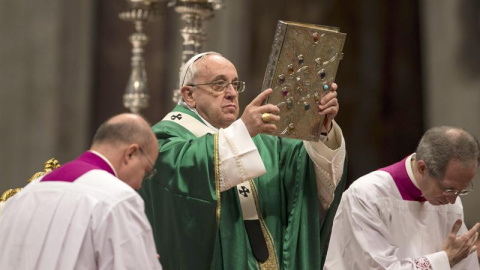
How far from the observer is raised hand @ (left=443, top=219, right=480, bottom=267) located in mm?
5855

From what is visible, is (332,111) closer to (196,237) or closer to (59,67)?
(196,237)

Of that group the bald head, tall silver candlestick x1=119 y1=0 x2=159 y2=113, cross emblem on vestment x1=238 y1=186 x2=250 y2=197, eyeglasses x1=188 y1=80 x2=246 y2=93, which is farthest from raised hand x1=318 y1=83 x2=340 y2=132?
tall silver candlestick x1=119 y1=0 x2=159 y2=113

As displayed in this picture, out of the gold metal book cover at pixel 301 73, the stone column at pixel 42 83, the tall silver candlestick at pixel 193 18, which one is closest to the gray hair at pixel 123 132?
the gold metal book cover at pixel 301 73

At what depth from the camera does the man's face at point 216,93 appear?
6.54 meters

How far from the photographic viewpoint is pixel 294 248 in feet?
21.1

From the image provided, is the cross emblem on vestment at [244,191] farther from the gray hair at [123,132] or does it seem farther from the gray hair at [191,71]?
the gray hair at [123,132]

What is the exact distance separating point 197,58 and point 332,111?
0.95m

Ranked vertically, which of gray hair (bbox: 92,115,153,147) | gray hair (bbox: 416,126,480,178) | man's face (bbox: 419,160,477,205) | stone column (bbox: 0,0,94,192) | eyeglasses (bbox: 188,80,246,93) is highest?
gray hair (bbox: 92,115,153,147)

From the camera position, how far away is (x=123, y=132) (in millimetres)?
4992

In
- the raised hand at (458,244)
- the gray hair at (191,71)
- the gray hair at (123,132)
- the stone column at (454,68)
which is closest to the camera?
the gray hair at (123,132)

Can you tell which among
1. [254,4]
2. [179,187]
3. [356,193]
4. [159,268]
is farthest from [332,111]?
[254,4]

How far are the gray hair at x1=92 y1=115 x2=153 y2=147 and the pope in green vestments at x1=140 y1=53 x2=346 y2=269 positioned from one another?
1.13 meters

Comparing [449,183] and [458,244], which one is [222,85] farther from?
[458,244]

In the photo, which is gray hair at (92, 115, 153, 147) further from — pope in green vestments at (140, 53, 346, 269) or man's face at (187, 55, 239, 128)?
man's face at (187, 55, 239, 128)
